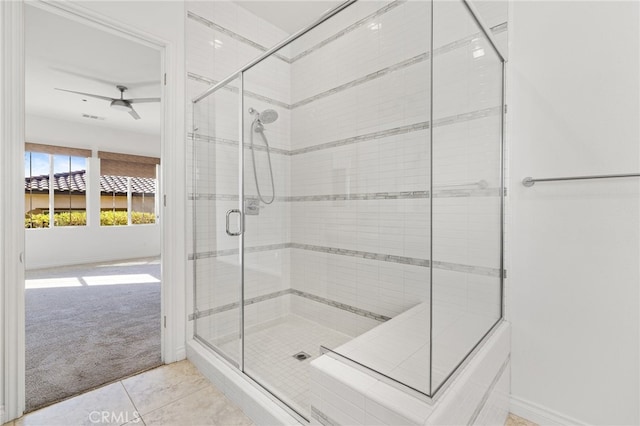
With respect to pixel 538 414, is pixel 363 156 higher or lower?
higher

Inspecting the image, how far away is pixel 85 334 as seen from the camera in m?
2.49

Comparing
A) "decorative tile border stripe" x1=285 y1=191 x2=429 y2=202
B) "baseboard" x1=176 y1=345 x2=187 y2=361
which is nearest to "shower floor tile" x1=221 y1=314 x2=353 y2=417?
"baseboard" x1=176 y1=345 x2=187 y2=361

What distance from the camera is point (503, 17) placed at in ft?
5.16

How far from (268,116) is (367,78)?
0.67m

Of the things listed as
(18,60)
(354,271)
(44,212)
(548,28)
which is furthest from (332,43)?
(44,212)

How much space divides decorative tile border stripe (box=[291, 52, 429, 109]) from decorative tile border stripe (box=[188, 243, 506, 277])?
0.79 metres

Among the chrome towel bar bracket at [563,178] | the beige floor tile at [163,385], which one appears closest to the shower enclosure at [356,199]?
the chrome towel bar bracket at [563,178]

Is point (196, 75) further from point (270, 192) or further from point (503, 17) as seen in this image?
point (503, 17)

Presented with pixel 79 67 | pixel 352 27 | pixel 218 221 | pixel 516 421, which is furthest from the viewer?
pixel 79 67

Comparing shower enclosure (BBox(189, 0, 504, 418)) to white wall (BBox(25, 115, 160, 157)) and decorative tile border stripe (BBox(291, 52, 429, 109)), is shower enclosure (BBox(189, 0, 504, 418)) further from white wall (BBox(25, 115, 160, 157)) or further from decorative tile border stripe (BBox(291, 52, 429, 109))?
white wall (BBox(25, 115, 160, 157))

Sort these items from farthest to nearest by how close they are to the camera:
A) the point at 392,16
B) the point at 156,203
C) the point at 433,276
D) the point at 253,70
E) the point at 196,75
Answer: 1. the point at 156,203
2. the point at 196,75
3. the point at 253,70
4. the point at 392,16
5. the point at 433,276

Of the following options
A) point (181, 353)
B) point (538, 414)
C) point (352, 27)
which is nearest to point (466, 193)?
point (352, 27)

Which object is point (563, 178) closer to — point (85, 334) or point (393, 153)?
point (393, 153)

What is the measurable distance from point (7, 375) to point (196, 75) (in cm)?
202
